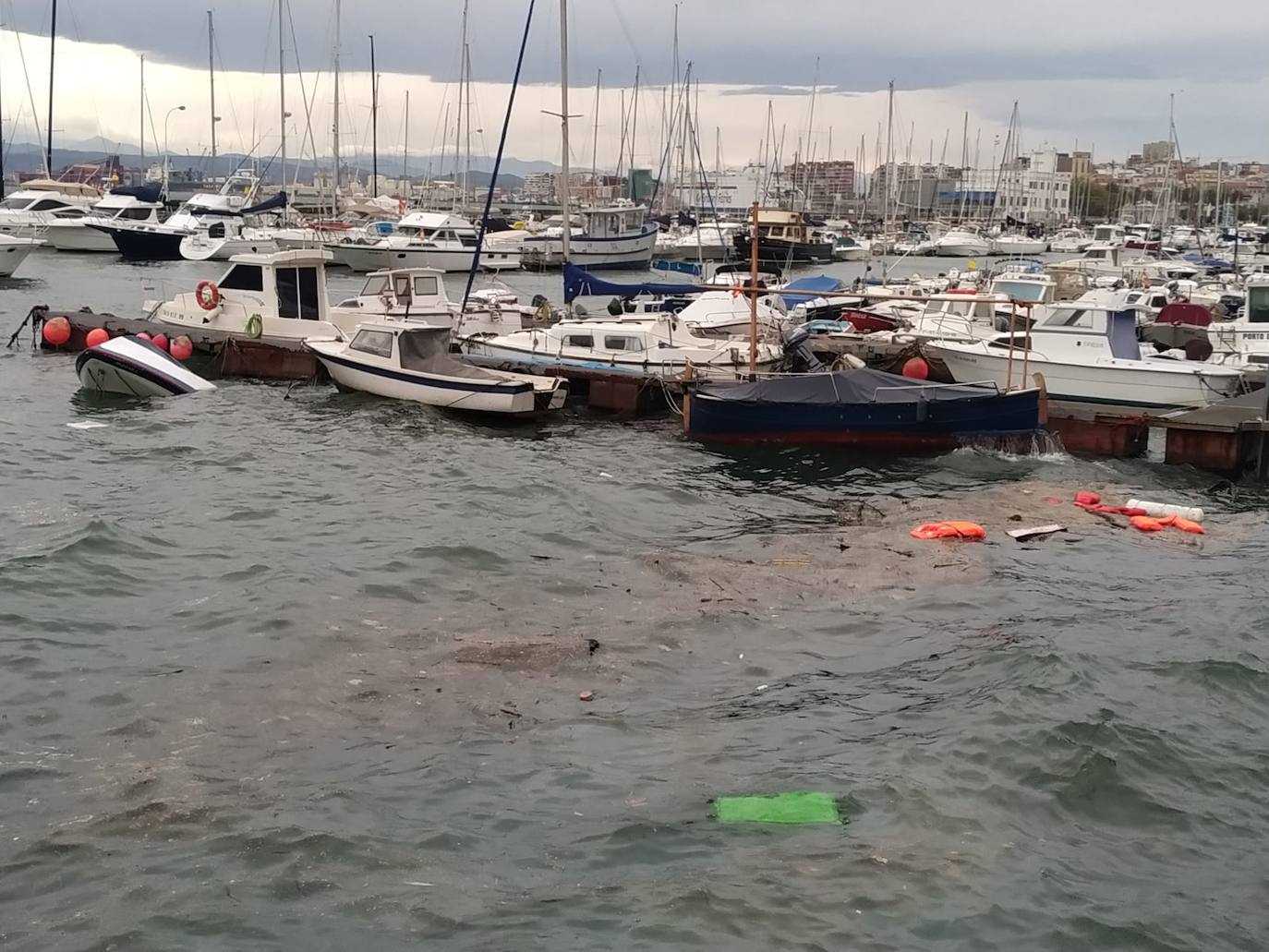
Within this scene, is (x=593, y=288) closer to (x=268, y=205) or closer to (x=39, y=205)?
(x=268, y=205)

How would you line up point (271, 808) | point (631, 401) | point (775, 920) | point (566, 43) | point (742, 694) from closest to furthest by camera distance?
point (775, 920) → point (271, 808) → point (742, 694) → point (631, 401) → point (566, 43)

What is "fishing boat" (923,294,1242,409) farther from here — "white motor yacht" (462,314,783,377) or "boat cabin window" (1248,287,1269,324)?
"white motor yacht" (462,314,783,377)

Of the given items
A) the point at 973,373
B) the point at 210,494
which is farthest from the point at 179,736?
the point at 973,373

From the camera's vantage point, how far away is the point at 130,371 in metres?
27.2

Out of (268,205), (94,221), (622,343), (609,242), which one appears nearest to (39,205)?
(94,221)

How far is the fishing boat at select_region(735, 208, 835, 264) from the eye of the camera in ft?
248

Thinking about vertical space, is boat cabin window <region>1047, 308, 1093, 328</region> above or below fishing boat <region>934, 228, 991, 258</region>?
below

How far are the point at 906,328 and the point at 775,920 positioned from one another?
2658 centimetres

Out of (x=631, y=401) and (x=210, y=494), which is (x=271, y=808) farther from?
(x=631, y=401)

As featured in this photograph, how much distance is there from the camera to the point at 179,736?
10.5 meters

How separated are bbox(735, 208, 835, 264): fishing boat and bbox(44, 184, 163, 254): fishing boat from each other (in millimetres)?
34285

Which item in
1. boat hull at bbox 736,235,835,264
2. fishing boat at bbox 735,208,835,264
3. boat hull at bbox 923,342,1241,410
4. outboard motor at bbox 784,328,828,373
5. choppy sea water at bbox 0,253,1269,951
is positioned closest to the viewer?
choppy sea water at bbox 0,253,1269,951

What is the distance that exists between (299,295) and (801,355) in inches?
515

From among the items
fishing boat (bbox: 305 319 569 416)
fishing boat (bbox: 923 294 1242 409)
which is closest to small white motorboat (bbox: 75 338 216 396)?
fishing boat (bbox: 305 319 569 416)
